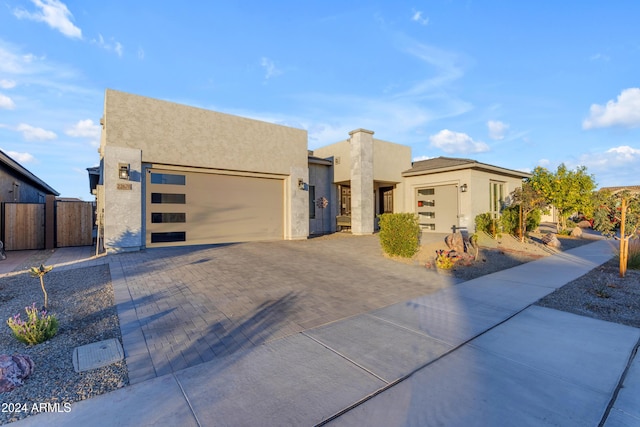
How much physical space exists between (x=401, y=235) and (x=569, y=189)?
11.1m

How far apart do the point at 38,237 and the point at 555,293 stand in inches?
617

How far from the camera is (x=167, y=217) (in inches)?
393

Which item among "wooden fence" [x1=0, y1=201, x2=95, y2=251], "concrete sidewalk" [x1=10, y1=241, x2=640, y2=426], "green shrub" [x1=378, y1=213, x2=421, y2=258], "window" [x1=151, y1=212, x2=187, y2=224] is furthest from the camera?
"wooden fence" [x1=0, y1=201, x2=95, y2=251]

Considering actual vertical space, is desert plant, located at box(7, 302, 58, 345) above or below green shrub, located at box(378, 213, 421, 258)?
below

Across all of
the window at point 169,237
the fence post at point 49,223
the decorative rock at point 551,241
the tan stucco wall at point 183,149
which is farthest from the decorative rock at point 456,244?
the fence post at point 49,223

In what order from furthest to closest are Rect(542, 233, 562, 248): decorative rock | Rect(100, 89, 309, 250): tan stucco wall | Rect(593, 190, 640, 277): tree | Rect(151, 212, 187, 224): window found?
1. Rect(542, 233, 562, 248): decorative rock
2. Rect(151, 212, 187, 224): window
3. Rect(100, 89, 309, 250): tan stucco wall
4. Rect(593, 190, 640, 277): tree

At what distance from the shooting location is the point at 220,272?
654 centimetres

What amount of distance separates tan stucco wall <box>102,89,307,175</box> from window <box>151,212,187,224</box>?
1813mm

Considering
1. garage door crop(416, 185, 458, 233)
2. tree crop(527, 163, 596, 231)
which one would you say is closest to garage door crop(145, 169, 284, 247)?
garage door crop(416, 185, 458, 233)

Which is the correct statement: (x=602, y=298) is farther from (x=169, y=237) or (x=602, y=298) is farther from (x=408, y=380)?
(x=169, y=237)

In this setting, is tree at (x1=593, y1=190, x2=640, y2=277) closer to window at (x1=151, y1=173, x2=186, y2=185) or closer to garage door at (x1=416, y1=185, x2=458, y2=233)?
garage door at (x1=416, y1=185, x2=458, y2=233)

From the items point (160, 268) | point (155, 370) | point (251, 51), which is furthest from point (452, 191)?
point (155, 370)

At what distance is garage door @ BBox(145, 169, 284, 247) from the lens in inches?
389

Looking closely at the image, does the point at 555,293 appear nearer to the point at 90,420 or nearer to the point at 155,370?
the point at 155,370
